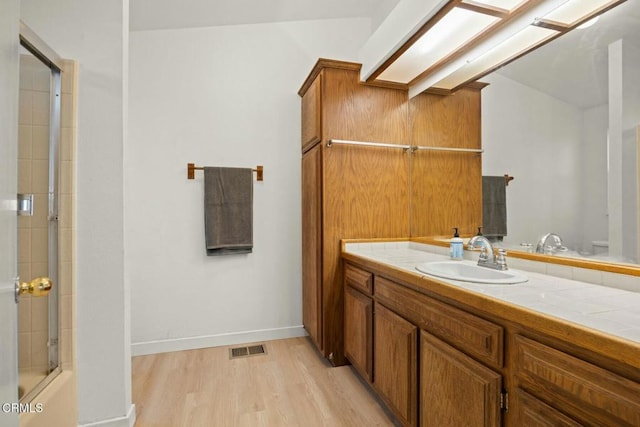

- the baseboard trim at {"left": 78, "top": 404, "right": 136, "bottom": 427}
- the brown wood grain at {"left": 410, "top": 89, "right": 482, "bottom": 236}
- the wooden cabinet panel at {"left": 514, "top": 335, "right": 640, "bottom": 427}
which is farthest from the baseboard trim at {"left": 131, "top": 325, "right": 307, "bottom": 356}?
the wooden cabinet panel at {"left": 514, "top": 335, "right": 640, "bottom": 427}

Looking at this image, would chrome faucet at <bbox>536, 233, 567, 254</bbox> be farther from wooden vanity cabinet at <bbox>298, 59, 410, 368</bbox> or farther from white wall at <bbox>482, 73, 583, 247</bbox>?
wooden vanity cabinet at <bbox>298, 59, 410, 368</bbox>

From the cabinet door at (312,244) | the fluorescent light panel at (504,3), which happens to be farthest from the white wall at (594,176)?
the cabinet door at (312,244)

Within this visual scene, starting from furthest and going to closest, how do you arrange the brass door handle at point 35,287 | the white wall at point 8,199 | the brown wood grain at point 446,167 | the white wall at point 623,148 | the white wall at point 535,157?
the brown wood grain at point 446,167 → the white wall at point 535,157 → the white wall at point 623,148 → the brass door handle at point 35,287 → the white wall at point 8,199

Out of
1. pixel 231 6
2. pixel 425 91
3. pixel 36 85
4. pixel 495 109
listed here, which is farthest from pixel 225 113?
pixel 495 109

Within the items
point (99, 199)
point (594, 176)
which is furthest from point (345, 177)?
point (99, 199)

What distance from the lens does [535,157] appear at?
157 centimetres

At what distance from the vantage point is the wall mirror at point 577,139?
1181 millimetres

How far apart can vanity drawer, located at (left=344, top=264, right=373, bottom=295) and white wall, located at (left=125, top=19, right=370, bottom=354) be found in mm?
780

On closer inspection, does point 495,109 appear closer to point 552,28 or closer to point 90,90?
point 552,28

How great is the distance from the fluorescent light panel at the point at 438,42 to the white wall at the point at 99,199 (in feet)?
5.29

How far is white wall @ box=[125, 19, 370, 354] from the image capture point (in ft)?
8.44

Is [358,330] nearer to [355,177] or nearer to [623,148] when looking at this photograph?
[355,177]

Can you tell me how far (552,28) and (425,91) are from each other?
919mm

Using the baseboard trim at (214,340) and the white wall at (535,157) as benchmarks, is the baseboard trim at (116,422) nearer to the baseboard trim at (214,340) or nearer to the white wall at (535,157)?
the baseboard trim at (214,340)
